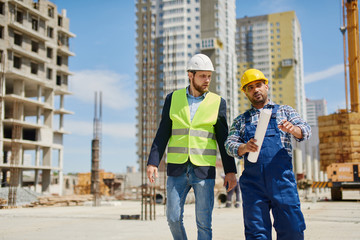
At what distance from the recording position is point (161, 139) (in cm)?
390

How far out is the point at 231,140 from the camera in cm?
345

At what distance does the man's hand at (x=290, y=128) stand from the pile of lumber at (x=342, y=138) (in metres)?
20.8

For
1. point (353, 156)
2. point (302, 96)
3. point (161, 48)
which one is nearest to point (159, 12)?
point (161, 48)

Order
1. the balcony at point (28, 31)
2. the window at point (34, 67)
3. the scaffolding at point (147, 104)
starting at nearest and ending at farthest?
the scaffolding at point (147, 104), the balcony at point (28, 31), the window at point (34, 67)

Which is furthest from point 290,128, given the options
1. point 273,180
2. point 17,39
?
point 17,39

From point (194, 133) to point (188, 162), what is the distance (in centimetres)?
27

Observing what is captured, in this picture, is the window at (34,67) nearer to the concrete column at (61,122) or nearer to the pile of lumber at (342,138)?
the concrete column at (61,122)

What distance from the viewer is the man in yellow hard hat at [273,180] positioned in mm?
3148

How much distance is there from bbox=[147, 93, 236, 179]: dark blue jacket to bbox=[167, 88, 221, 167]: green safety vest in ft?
0.15

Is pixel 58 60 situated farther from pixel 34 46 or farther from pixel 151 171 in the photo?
pixel 151 171

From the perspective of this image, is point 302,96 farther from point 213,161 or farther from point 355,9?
point 213,161

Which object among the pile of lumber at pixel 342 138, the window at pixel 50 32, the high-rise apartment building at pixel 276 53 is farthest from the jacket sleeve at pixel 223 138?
the high-rise apartment building at pixel 276 53

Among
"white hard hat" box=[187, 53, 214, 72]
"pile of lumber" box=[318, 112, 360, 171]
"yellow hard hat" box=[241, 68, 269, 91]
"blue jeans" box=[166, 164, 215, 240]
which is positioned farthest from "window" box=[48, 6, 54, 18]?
"yellow hard hat" box=[241, 68, 269, 91]

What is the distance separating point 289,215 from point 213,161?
0.87 meters
